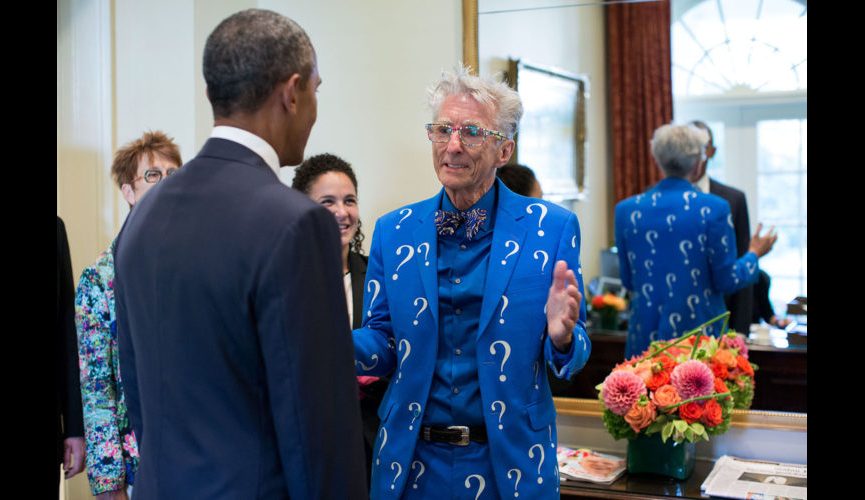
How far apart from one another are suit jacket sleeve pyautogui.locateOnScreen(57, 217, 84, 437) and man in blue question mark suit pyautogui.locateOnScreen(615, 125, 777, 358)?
1832 millimetres

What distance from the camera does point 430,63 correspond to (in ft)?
10.5

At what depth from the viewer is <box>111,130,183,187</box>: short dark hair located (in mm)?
2596

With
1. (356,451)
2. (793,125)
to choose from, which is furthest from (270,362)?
(793,125)

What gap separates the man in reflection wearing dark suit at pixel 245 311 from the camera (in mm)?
1244

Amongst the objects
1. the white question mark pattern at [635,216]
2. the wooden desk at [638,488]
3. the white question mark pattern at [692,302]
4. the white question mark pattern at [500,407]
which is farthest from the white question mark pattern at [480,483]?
the white question mark pattern at [635,216]

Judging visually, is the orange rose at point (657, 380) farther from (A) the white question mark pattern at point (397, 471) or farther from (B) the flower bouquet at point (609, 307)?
(A) the white question mark pattern at point (397, 471)

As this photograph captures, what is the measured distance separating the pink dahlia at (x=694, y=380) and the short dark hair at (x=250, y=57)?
5.47 feet

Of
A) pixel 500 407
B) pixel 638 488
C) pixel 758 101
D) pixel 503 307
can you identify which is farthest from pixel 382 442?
pixel 758 101

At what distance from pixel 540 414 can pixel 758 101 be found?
1722 mm

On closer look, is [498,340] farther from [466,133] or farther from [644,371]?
[644,371]

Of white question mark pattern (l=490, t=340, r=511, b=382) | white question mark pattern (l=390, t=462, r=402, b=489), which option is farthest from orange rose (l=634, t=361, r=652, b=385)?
white question mark pattern (l=390, t=462, r=402, b=489)

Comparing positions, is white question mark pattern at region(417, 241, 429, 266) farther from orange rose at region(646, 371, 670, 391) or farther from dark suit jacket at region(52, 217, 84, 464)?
dark suit jacket at region(52, 217, 84, 464)

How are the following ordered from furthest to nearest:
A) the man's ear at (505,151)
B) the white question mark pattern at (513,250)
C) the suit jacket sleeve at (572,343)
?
1. the man's ear at (505,151)
2. the white question mark pattern at (513,250)
3. the suit jacket sleeve at (572,343)
